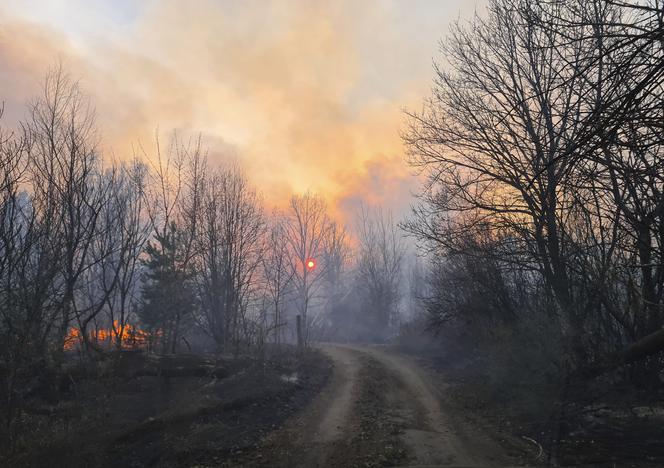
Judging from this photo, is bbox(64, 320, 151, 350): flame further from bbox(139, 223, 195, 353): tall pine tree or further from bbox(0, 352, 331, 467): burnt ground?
bbox(0, 352, 331, 467): burnt ground

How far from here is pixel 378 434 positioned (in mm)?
8852

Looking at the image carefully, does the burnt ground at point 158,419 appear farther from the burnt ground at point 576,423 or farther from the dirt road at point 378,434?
the burnt ground at point 576,423

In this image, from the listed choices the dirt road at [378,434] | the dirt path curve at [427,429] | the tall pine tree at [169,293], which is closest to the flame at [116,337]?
the tall pine tree at [169,293]

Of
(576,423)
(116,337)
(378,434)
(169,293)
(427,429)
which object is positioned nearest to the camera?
(576,423)

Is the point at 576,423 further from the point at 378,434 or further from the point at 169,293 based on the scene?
the point at 169,293

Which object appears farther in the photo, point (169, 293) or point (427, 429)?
point (169, 293)

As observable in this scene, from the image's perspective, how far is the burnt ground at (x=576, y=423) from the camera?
662 centimetres

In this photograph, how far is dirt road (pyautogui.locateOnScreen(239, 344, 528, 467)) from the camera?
23.9 ft

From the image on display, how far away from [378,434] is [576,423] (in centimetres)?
412

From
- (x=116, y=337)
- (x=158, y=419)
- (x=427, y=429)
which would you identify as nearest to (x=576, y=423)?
(x=427, y=429)

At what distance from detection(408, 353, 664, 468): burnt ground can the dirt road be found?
600 millimetres

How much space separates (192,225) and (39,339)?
824 cm

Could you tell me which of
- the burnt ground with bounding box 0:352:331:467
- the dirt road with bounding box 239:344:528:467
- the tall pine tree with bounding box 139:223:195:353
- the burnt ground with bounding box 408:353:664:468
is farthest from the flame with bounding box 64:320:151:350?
the burnt ground with bounding box 408:353:664:468

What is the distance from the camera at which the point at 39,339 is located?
425 inches
